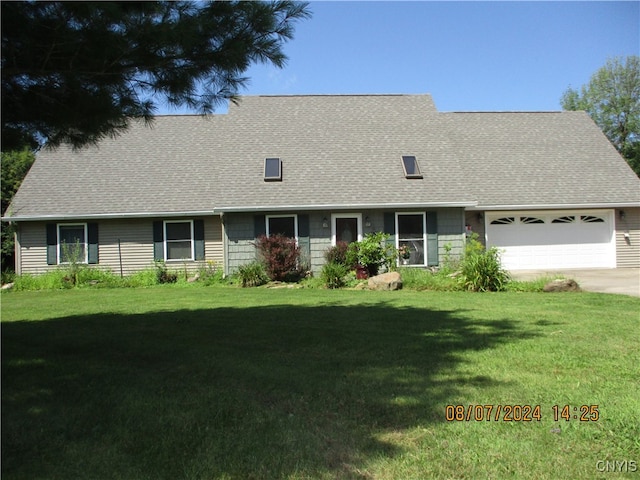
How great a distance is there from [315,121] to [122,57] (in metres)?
14.2

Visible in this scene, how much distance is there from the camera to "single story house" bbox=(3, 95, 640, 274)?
15383mm

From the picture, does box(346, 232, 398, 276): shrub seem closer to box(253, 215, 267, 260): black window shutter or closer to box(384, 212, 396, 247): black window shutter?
box(384, 212, 396, 247): black window shutter

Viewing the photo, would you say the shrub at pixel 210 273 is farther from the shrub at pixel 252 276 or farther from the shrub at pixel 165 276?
the shrub at pixel 252 276

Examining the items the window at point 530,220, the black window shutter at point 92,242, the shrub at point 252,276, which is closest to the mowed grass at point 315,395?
Result: the shrub at point 252,276

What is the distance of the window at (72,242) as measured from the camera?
16.0 meters

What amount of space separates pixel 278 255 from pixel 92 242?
6.52m

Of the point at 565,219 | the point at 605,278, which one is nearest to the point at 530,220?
the point at 565,219

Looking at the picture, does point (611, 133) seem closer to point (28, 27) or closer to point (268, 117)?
point (268, 117)

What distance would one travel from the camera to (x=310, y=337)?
20.9 ft

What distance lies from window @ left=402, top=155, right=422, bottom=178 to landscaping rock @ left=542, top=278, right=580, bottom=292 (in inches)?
231

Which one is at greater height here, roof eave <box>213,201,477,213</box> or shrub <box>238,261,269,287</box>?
roof eave <box>213,201,477,213</box>

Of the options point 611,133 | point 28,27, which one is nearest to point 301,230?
point 28,27

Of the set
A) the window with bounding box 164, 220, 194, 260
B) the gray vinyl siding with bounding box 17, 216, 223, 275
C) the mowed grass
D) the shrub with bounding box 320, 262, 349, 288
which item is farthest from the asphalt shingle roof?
the mowed grass

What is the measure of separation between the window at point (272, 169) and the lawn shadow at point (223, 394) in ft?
29.5
